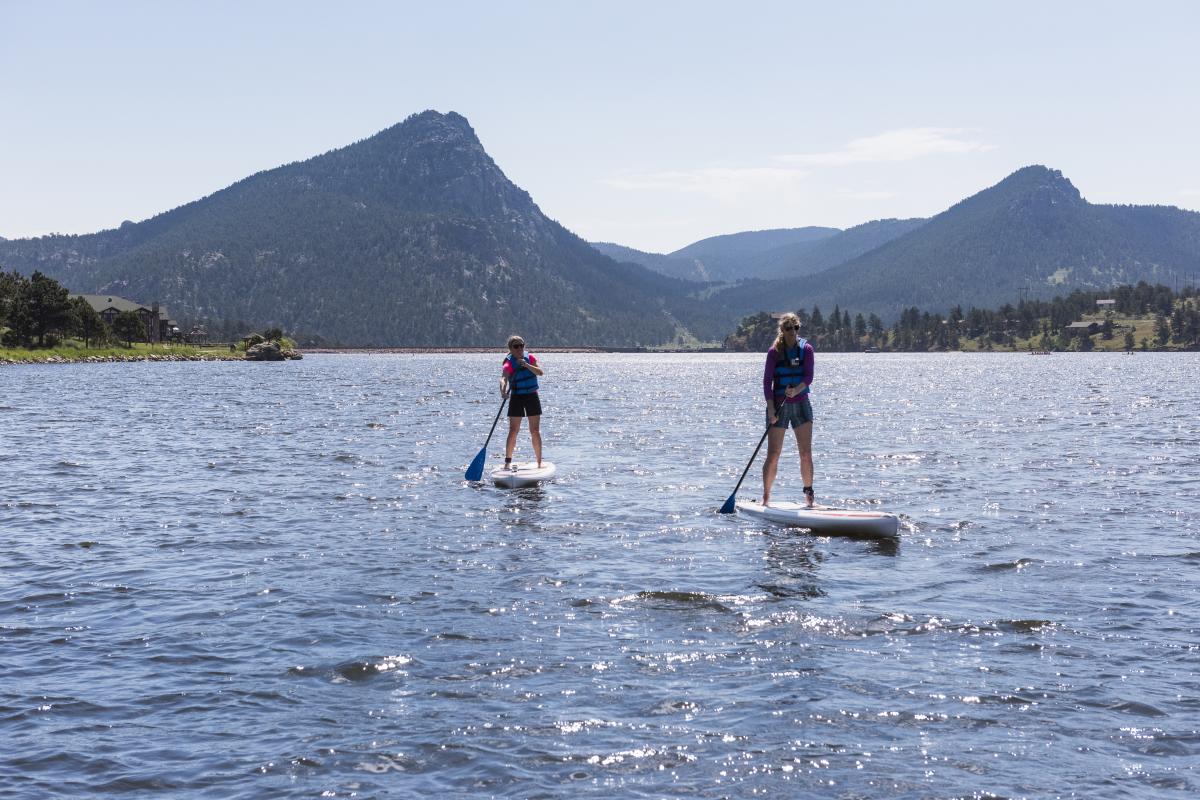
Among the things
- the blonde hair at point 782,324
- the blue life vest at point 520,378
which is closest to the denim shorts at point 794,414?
the blonde hair at point 782,324

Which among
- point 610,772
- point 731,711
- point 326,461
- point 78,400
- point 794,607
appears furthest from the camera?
point 78,400

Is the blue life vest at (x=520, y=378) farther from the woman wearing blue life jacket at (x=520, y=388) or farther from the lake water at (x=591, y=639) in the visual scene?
the lake water at (x=591, y=639)

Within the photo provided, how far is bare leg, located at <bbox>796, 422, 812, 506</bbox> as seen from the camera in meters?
19.8

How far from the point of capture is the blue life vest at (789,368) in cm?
1950

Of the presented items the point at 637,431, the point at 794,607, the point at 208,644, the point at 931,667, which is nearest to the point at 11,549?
the point at 208,644

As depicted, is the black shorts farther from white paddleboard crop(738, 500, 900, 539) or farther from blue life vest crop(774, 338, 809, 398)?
blue life vest crop(774, 338, 809, 398)

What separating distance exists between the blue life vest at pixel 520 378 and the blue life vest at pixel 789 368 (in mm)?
7883

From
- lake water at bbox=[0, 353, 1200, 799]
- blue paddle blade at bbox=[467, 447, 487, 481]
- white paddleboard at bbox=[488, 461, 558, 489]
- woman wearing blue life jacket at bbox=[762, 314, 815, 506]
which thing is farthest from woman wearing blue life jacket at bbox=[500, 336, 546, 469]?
woman wearing blue life jacket at bbox=[762, 314, 815, 506]

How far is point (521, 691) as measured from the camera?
976 centimetres

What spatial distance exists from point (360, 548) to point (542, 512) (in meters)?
5.15

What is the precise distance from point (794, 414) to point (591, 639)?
9.69 m

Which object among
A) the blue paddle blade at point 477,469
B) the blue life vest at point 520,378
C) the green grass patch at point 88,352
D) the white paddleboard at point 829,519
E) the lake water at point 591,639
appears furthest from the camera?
the green grass patch at point 88,352

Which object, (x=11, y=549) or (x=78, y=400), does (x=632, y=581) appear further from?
(x=78, y=400)

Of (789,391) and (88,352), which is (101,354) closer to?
(88,352)
